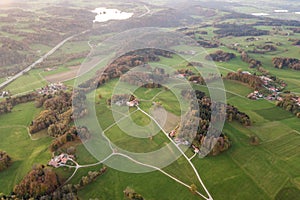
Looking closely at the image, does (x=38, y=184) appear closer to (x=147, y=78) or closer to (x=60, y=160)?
(x=60, y=160)

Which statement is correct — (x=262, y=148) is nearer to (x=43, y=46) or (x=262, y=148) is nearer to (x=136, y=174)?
(x=136, y=174)

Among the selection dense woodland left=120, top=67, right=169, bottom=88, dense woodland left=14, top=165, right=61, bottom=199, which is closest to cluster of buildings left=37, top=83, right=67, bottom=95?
dense woodland left=120, top=67, right=169, bottom=88

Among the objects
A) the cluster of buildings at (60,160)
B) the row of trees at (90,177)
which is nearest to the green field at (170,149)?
the row of trees at (90,177)

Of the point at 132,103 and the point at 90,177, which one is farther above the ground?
the point at 90,177

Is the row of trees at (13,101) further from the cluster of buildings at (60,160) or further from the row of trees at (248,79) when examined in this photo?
the row of trees at (248,79)

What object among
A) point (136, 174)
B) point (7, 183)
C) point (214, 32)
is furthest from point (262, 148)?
point (214, 32)

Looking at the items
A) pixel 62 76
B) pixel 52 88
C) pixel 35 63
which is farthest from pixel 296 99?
pixel 35 63
